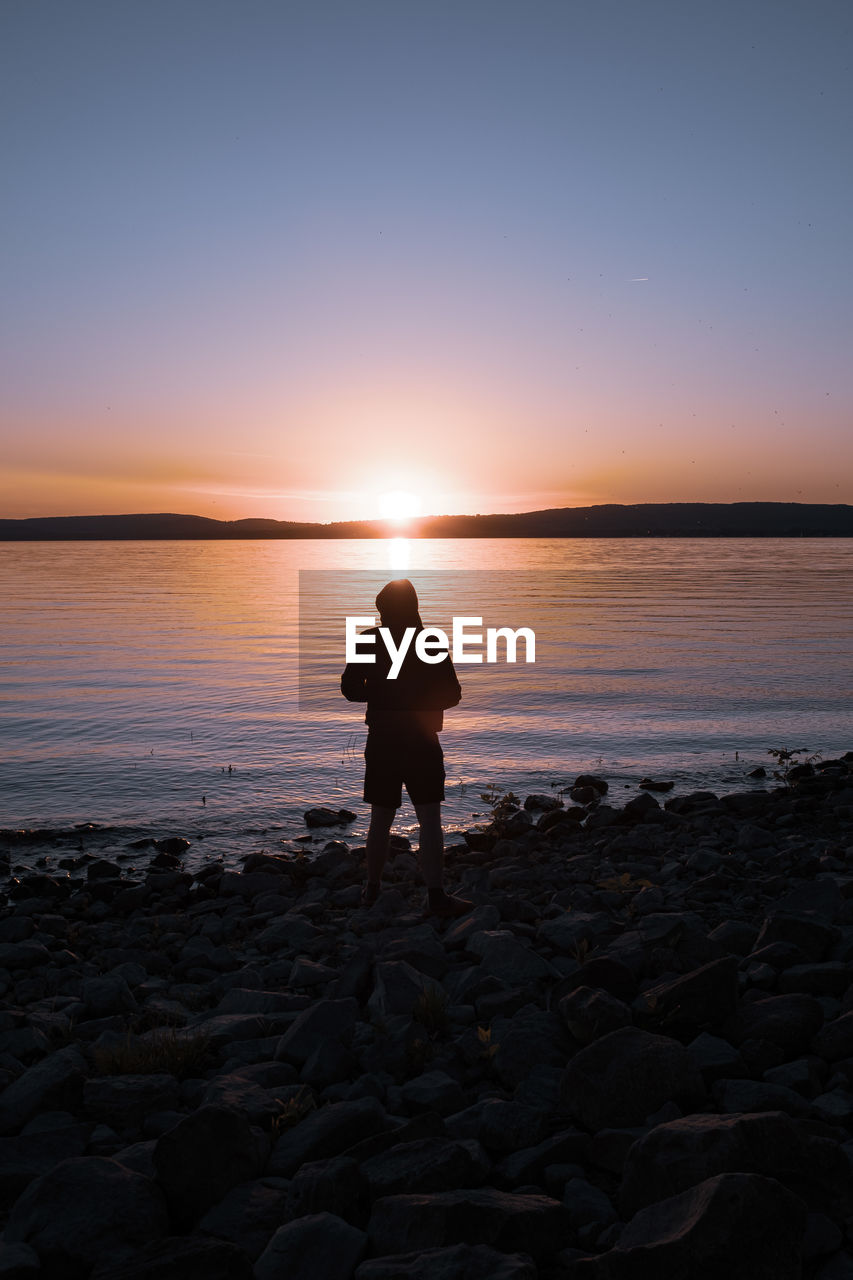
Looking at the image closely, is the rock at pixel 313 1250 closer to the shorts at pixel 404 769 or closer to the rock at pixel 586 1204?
the rock at pixel 586 1204

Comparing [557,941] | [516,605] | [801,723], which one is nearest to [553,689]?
[801,723]

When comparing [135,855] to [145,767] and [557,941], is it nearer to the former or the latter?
[145,767]

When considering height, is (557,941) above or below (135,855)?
above

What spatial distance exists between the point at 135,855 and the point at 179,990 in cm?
487

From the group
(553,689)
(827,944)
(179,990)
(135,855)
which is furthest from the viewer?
(553,689)

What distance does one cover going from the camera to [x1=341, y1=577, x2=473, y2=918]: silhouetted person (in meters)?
7.29

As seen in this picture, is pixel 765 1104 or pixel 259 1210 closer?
pixel 259 1210

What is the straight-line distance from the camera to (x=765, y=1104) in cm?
388

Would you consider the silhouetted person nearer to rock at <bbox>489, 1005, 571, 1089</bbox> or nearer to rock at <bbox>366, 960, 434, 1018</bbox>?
rock at <bbox>366, 960, 434, 1018</bbox>

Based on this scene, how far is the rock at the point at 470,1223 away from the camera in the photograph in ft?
10.5

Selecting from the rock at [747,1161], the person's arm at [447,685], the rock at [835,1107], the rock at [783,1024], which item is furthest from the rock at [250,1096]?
the person's arm at [447,685]

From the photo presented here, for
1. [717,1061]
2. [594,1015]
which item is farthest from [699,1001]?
[594,1015]

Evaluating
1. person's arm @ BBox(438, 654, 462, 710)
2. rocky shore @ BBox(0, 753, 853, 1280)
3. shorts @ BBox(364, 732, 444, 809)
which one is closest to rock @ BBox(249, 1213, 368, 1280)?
rocky shore @ BBox(0, 753, 853, 1280)

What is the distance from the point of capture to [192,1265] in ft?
9.98
